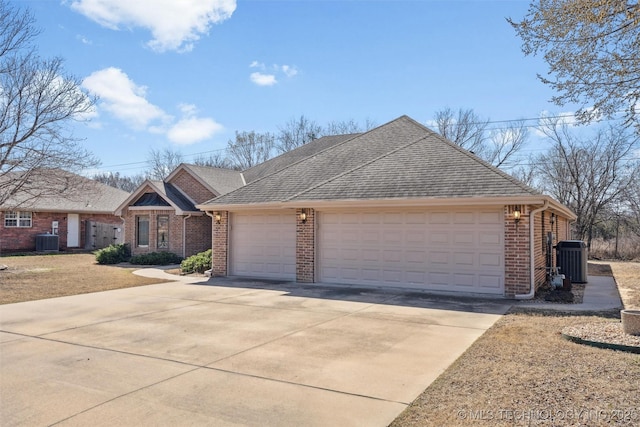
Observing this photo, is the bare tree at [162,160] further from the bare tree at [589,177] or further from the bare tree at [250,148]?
the bare tree at [589,177]

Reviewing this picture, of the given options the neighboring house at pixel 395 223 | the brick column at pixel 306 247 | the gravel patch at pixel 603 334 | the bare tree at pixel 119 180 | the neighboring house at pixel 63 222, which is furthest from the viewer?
the bare tree at pixel 119 180

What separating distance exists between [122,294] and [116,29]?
8785 mm

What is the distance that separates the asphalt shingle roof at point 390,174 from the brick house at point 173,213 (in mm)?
6525

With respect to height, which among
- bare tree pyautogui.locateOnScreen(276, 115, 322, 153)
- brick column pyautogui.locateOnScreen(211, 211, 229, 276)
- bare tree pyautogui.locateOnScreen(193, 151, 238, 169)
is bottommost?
Result: brick column pyautogui.locateOnScreen(211, 211, 229, 276)

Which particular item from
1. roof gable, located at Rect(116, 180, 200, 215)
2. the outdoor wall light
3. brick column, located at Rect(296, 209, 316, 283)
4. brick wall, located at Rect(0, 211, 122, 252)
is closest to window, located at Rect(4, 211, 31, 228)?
brick wall, located at Rect(0, 211, 122, 252)

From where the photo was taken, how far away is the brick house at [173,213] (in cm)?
2111

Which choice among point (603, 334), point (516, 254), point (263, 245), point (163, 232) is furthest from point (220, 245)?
point (603, 334)

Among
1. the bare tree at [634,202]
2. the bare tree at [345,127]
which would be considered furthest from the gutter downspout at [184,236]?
the bare tree at [634,202]

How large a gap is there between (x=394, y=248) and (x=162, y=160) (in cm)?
4053

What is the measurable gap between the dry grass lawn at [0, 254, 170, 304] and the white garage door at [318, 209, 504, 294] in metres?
6.05

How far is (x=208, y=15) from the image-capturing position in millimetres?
12969

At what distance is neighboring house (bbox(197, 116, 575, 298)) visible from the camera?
1069cm

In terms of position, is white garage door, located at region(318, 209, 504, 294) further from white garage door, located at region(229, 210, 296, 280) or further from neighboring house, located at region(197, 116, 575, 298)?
white garage door, located at region(229, 210, 296, 280)

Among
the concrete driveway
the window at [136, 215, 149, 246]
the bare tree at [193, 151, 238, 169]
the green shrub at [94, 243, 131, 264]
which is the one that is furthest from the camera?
the bare tree at [193, 151, 238, 169]
